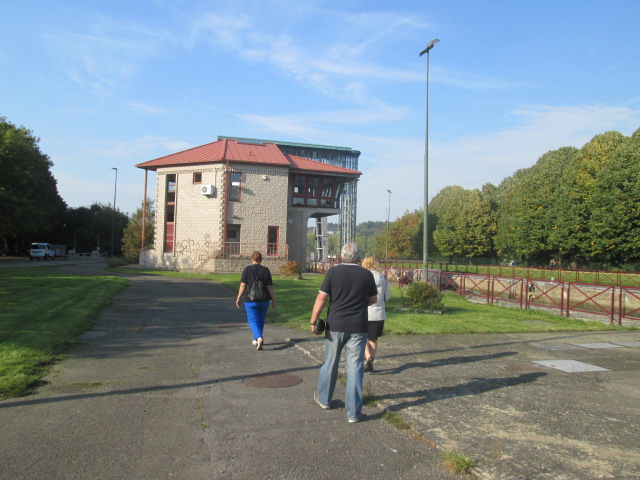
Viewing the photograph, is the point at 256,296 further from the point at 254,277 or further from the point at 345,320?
the point at 345,320

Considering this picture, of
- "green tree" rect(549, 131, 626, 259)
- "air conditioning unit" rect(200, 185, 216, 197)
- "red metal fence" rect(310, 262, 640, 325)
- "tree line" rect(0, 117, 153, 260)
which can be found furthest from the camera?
"tree line" rect(0, 117, 153, 260)

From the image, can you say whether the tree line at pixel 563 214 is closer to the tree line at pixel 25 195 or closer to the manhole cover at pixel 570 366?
the manhole cover at pixel 570 366

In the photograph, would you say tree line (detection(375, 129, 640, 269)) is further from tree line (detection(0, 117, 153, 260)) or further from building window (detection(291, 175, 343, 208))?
tree line (detection(0, 117, 153, 260))

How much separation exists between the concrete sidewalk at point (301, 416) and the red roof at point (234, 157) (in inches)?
1214

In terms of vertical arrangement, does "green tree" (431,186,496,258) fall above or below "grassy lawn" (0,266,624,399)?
above

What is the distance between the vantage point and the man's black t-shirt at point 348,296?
5.06 m

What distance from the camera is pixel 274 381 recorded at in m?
6.23

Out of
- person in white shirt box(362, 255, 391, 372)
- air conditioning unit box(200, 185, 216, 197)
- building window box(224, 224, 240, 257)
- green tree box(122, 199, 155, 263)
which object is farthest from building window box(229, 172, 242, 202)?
person in white shirt box(362, 255, 391, 372)

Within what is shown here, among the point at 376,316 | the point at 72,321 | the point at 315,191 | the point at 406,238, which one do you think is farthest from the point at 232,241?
the point at 406,238

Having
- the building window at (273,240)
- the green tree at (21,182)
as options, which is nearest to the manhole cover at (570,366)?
the building window at (273,240)

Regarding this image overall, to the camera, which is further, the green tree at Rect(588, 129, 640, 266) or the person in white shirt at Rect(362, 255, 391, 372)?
the green tree at Rect(588, 129, 640, 266)

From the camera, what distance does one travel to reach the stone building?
37281mm

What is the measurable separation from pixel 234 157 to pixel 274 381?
33.8 m

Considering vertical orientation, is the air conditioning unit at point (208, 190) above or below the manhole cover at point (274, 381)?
above
